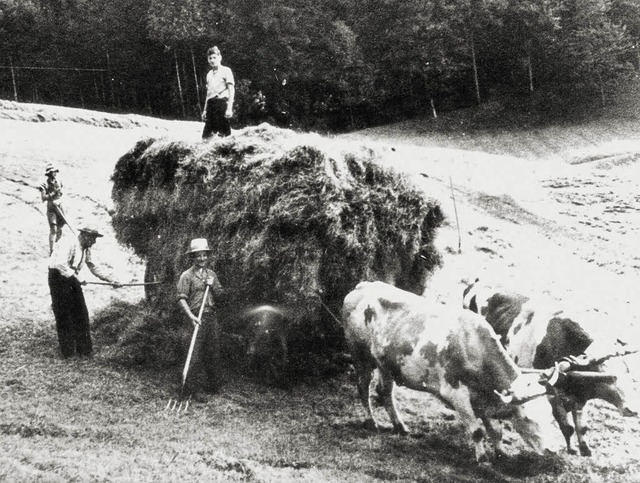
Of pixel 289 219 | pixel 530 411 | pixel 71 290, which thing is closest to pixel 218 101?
pixel 289 219

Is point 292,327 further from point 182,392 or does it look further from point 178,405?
point 178,405

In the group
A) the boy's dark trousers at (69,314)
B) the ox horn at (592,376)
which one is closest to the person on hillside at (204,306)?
the boy's dark trousers at (69,314)

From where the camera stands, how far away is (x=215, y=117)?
40.0 feet

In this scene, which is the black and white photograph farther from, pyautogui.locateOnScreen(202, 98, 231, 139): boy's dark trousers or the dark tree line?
the dark tree line

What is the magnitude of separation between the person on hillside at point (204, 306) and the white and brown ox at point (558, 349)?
14.0 feet

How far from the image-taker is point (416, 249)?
1020 cm

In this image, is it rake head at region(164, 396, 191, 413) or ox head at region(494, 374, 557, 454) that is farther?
rake head at region(164, 396, 191, 413)

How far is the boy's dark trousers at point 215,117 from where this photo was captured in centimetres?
1216

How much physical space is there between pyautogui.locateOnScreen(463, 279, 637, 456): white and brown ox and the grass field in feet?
1.08

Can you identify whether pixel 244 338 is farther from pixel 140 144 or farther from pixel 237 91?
pixel 237 91

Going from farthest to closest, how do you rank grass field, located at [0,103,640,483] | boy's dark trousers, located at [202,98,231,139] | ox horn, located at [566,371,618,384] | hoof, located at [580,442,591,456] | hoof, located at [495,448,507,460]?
1. boy's dark trousers, located at [202,98,231,139]
2. hoof, located at [580,442,591,456]
3. ox horn, located at [566,371,618,384]
4. hoof, located at [495,448,507,460]
5. grass field, located at [0,103,640,483]

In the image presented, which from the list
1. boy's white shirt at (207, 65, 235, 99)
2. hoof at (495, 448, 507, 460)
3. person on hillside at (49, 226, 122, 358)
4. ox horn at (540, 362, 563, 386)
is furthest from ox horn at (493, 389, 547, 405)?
boy's white shirt at (207, 65, 235, 99)

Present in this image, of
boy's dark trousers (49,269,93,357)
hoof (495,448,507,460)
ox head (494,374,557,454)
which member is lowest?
hoof (495,448,507,460)

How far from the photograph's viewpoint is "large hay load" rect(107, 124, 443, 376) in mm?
9406
